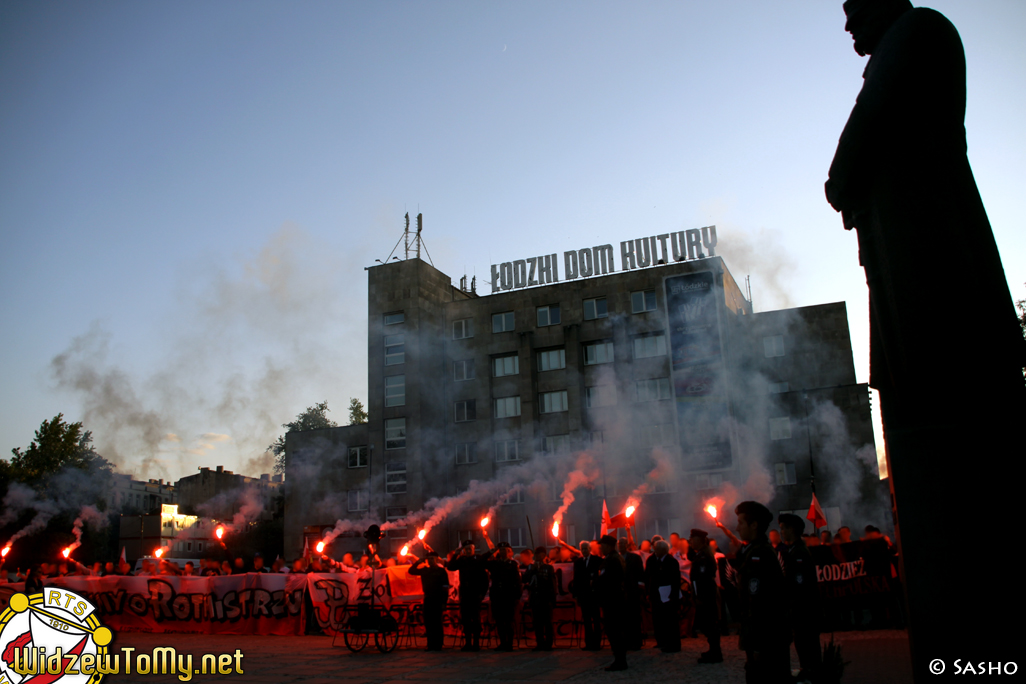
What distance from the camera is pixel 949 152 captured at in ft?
13.7

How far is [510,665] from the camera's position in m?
11.8

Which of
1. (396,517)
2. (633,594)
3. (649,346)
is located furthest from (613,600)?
(396,517)

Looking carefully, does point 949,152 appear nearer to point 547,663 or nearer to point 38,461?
point 547,663

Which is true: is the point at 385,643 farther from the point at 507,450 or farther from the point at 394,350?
the point at 394,350

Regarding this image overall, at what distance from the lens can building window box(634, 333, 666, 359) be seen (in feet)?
153

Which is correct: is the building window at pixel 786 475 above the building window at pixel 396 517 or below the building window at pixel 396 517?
above

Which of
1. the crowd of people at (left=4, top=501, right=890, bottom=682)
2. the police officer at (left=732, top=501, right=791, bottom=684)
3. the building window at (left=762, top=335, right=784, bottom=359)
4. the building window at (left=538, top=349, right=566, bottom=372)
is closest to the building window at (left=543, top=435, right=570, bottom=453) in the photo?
the building window at (left=538, top=349, right=566, bottom=372)

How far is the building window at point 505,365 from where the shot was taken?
5044 centimetres

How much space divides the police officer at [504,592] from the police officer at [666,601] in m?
2.76

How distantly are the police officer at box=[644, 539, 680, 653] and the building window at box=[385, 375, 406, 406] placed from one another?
39.5 metres

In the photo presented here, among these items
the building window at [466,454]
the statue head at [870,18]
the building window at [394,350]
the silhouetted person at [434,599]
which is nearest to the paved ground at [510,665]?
the silhouetted person at [434,599]

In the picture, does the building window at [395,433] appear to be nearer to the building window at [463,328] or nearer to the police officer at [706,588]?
the building window at [463,328]

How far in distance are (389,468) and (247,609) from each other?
32220 mm

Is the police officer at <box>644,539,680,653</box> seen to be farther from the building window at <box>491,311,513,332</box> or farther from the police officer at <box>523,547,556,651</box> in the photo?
the building window at <box>491,311,513,332</box>
